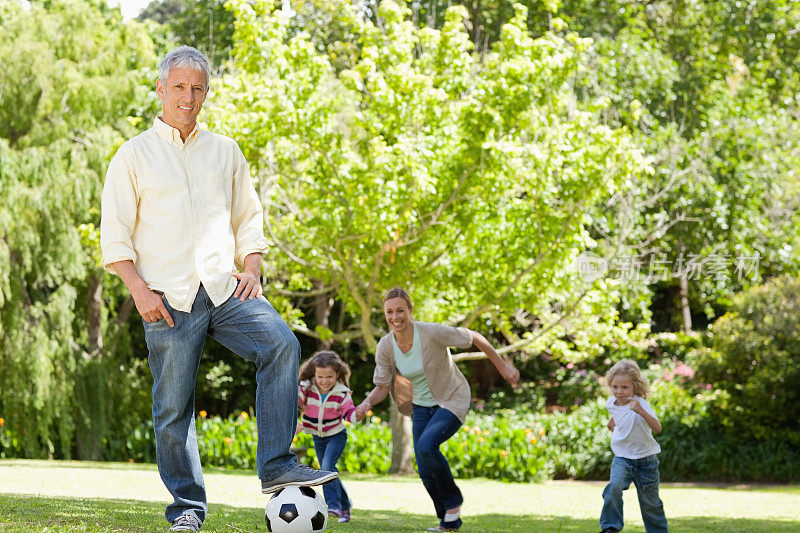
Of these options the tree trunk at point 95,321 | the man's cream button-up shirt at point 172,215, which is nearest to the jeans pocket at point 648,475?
the man's cream button-up shirt at point 172,215

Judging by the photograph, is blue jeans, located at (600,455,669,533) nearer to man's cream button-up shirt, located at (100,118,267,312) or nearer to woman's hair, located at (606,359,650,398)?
woman's hair, located at (606,359,650,398)

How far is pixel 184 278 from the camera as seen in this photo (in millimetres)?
4273

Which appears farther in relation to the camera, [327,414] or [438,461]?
[327,414]

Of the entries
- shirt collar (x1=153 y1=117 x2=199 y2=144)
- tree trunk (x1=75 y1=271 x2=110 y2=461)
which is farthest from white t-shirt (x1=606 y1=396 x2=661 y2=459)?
tree trunk (x1=75 y1=271 x2=110 y2=461)

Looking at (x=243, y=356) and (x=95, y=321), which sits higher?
(x=243, y=356)

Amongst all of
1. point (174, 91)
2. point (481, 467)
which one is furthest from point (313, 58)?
point (174, 91)

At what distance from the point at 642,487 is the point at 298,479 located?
11.8 feet

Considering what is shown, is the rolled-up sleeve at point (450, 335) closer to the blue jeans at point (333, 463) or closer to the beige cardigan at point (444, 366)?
the beige cardigan at point (444, 366)

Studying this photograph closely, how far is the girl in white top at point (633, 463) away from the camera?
695 centimetres

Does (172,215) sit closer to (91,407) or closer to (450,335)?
(450,335)

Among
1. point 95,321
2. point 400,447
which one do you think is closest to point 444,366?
point 400,447

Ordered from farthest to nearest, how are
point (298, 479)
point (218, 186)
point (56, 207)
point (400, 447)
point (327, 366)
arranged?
point (56, 207)
point (400, 447)
point (327, 366)
point (218, 186)
point (298, 479)

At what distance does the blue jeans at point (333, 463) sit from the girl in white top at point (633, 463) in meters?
1.97

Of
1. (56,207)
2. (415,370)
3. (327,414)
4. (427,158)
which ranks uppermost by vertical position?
(427,158)
